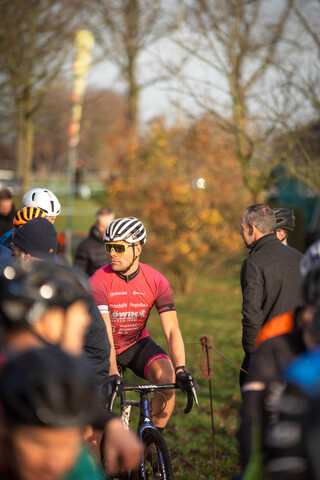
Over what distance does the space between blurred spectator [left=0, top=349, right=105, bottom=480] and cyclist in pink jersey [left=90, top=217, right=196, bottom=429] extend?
10.1ft

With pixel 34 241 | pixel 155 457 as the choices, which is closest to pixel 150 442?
pixel 155 457

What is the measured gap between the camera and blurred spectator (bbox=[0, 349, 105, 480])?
173 cm

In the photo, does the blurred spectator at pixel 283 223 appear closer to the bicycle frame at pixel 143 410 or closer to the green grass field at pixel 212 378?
the green grass field at pixel 212 378

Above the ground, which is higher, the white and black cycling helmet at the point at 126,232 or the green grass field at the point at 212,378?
the white and black cycling helmet at the point at 126,232

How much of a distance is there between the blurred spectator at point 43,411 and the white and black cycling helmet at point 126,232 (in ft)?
10.8

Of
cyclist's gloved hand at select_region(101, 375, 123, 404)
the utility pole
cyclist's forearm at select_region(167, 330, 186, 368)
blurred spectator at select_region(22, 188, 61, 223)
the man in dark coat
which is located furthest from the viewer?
the utility pole

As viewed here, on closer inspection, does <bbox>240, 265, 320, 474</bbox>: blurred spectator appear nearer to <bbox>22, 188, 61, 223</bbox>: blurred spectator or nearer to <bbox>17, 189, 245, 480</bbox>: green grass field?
<bbox>17, 189, 245, 480</bbox>: green grass field

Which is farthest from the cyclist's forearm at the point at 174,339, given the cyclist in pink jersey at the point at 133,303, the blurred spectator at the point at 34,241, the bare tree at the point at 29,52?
the bare tree at the point at 29,52

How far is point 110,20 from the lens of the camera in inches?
669

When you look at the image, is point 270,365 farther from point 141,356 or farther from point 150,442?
point 141,356

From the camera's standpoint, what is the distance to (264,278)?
5285 millimetres

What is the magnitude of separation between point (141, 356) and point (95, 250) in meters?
Answer: 3.33

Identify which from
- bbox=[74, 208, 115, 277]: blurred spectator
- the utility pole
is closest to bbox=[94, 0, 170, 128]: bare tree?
the utility pole

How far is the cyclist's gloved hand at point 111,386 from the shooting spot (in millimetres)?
4246
